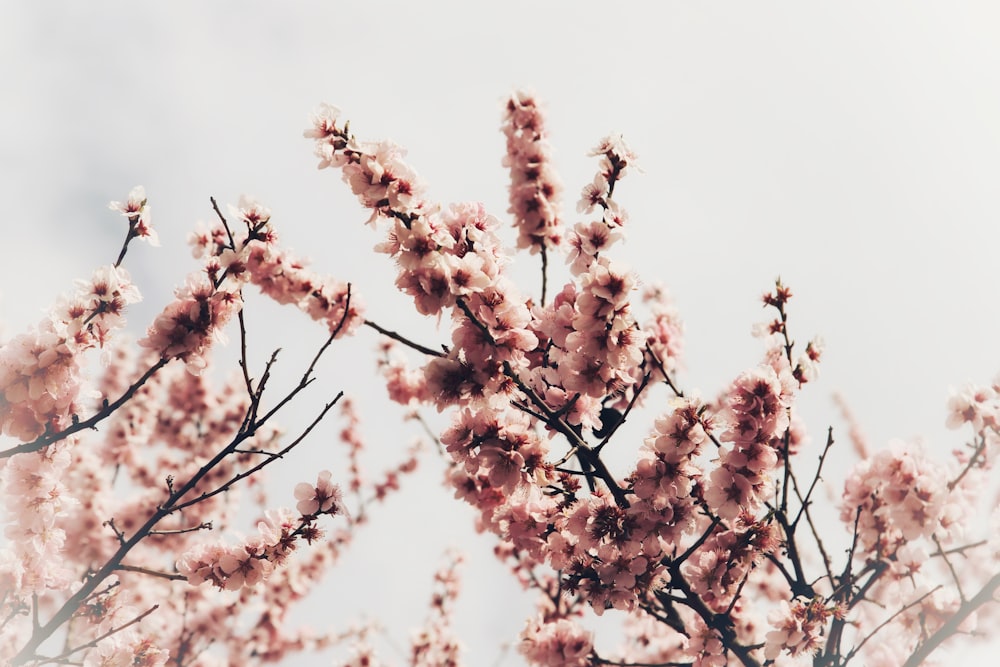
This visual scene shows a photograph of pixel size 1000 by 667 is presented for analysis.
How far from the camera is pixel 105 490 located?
292 inches

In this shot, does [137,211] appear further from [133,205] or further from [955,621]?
[955,621]

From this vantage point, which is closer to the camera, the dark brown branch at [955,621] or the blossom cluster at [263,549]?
the blossom cluster at [263,549]

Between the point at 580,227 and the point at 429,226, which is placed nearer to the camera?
the point at 429,226

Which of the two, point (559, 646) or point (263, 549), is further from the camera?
point (559, 646)

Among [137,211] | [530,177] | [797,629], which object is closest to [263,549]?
[137,211]

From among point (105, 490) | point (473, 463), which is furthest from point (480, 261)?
point (105, 490)

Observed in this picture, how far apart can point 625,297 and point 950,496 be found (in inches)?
130

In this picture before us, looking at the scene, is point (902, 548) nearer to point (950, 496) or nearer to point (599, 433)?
point (950, 496)

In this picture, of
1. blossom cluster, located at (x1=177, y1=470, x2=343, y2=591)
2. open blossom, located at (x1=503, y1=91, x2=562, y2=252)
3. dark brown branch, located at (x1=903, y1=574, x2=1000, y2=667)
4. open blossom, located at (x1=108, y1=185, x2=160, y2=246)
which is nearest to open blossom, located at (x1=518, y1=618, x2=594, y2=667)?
blossom cluster, located at (x1=177, y1=470, x2=343, y2=591)

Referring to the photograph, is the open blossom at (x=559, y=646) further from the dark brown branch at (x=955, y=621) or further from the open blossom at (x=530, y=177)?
the open blossom at (x=530, y=177)

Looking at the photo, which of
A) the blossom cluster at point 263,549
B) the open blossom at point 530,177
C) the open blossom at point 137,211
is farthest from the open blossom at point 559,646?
the open blossom at point 137,211

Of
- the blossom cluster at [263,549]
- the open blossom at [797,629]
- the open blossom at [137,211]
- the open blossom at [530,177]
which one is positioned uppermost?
the open blossom at [530,177]

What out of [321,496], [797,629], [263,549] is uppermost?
[321,496]

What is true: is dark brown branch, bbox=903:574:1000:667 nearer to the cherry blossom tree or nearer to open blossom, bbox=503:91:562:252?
the cherry blossom tree
